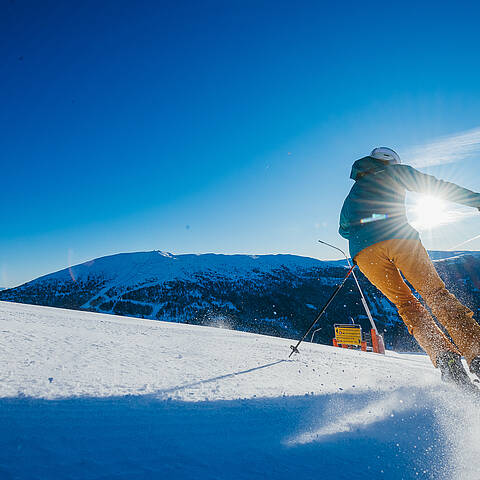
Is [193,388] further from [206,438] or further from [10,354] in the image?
[10,354]

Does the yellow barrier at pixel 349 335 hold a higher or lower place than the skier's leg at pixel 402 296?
lower

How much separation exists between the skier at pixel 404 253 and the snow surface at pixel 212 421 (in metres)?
0.28

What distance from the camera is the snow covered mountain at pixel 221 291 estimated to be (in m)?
71.0

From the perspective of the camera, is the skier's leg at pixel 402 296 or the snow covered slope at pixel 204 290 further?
the snow covered slope at pixel 204 290

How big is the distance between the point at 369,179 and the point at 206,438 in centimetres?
220

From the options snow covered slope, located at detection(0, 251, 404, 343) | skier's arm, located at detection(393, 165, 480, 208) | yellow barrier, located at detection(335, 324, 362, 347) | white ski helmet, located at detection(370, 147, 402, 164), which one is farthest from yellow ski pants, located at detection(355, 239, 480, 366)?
snow covered slope, located at detection(0, 251, 404, 343)

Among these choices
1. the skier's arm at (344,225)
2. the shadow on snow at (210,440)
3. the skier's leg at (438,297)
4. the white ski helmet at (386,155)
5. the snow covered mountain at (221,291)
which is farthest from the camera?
the snow covered mountain at (221,291)

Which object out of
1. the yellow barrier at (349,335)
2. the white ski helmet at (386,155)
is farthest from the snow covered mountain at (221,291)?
the white ski helmet at (386,155)

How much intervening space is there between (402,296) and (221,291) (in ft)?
281

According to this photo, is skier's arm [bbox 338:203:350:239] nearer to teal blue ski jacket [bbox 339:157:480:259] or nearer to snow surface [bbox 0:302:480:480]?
teal blue ski jacket [bbox 339:157:480:259]

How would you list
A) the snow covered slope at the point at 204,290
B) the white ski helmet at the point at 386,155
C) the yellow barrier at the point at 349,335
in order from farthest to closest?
the snow covered slope at the point at 204,290 < the yellow barrier at the point at 349,335 < the white ski helmet at the point at 386,155

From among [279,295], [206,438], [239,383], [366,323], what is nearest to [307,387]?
[239,383]

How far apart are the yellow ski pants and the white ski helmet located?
709mm

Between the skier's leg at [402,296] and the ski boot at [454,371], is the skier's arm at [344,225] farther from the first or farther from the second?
the ski boot at [454,371]
